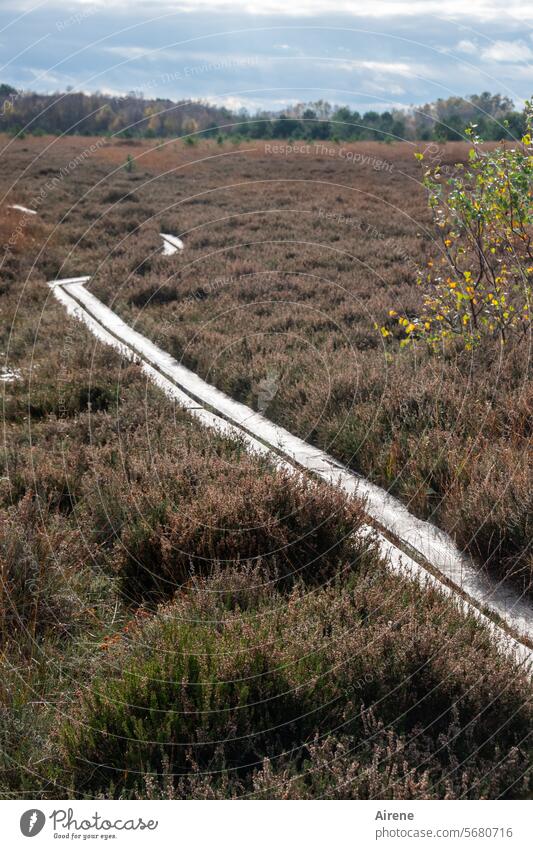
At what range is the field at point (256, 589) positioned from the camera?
2873 mm

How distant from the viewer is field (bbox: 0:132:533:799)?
2873mm

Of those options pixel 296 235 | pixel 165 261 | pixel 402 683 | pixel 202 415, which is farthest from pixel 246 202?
pixel 402 683

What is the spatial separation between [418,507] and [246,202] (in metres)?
21.9

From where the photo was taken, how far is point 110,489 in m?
5.39

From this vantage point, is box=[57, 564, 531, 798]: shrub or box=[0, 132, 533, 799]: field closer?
box=[57, 564, 531, 798]: shrub

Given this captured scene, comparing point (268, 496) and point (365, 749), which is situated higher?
point (268, 496)

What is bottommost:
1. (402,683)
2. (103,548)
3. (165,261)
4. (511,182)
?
(103,548)

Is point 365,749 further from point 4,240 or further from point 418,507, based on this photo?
point 4,240

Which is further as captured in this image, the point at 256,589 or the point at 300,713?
the point at 256,589

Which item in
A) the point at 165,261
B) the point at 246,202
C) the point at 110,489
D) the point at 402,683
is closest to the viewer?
the point at 402,683

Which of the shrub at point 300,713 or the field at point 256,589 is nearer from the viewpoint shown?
the shrub at point 300,713

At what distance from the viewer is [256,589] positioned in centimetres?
392

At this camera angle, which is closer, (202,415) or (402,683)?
(402,683)

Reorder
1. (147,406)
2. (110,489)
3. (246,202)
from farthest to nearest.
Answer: (246,202) < (147,406) < (110,489)
